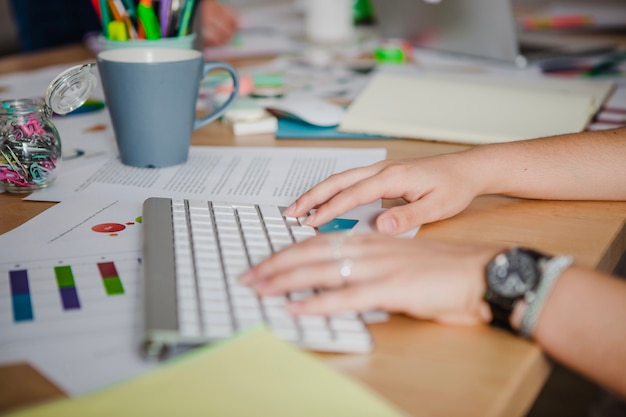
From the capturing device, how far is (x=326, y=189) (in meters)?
0.73

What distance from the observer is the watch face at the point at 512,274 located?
1.77ft

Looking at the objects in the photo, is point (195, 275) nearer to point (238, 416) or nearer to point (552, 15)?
point (238, 416)

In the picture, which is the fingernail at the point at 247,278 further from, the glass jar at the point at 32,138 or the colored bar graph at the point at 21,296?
the glass jar at the point at 32,138

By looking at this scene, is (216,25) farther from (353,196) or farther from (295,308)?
(295,308)

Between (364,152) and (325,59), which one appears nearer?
(364,152)

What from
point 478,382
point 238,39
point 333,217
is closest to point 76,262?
point 333,217

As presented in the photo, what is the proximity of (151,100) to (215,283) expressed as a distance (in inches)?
15.5

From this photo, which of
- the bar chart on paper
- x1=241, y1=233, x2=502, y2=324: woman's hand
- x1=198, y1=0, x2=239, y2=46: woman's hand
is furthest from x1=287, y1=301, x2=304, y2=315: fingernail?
x1=198, y1=0, x2=239, y2=46: woman's hand

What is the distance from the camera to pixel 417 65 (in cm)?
150

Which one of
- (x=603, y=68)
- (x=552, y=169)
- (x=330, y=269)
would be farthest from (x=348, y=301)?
(x=603, y=68)

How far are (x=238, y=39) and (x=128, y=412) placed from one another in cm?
143

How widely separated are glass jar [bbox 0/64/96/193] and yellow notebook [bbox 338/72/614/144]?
0.40 m

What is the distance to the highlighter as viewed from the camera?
999mm

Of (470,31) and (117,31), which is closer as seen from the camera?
(117,31)
